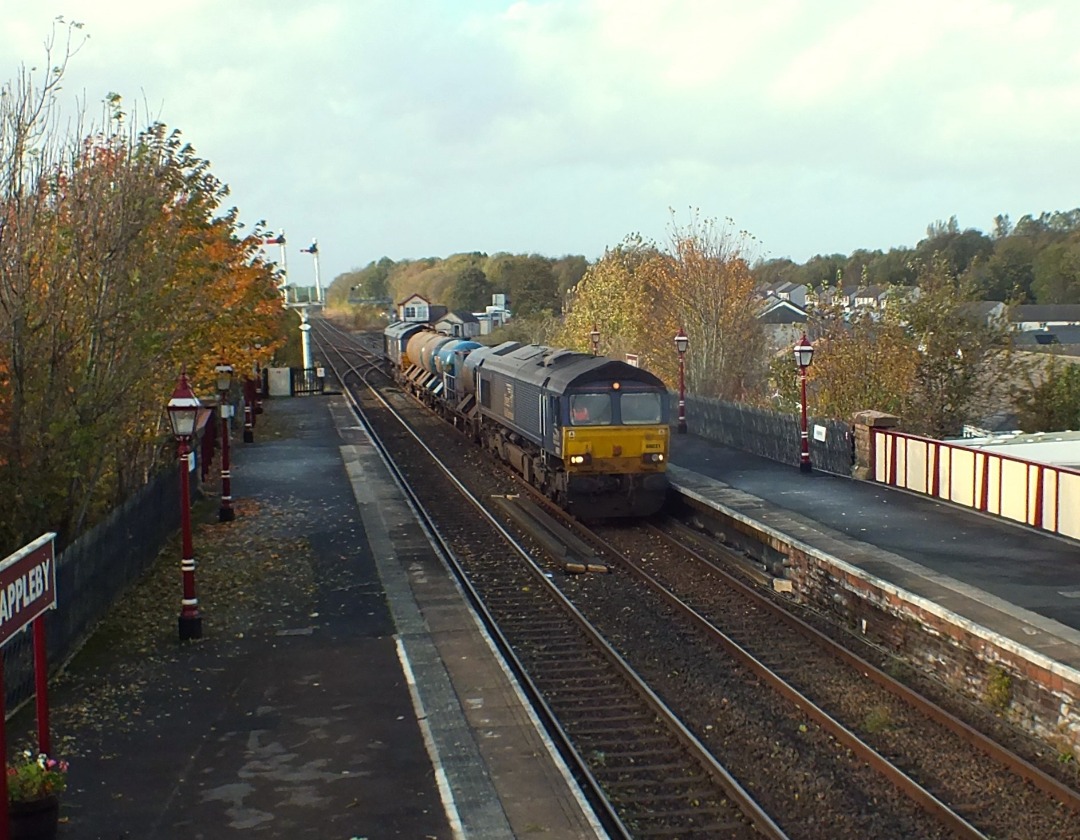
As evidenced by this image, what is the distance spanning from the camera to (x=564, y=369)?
2275cm

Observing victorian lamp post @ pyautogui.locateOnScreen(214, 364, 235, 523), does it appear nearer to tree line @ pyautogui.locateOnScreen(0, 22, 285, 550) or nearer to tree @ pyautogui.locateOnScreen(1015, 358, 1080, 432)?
tree line @ pyautogui.locateOnScreen(0, 22, 285, 550)

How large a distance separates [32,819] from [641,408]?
49.5ft

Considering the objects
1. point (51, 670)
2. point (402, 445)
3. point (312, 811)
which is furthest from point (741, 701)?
point (402, 445)

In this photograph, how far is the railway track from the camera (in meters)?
9.35

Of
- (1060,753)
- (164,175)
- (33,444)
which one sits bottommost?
(1060,753)

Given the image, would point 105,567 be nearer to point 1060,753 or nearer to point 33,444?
point 33,444

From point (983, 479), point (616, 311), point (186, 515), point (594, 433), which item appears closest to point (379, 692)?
point (186, 515)

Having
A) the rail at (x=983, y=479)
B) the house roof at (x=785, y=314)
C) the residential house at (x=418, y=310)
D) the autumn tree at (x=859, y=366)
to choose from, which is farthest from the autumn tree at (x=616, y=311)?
the residential house at (x=418, y=310)

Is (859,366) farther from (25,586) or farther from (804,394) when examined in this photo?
(25,586)

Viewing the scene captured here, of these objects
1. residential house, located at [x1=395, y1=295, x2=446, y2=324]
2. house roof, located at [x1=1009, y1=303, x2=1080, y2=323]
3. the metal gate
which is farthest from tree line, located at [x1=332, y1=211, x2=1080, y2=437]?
residential house, located at [x1=395, y1=295, x2=446, y2=324]

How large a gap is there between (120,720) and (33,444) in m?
4.42

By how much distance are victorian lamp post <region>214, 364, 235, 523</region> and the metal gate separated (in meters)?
28.4

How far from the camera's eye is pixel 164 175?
63.3ft

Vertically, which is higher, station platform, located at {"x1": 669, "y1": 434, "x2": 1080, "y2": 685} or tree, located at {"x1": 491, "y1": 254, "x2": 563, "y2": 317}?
tree, located at {"x1": 491, "y1": 254, "x2": 563, "y2": 317}
